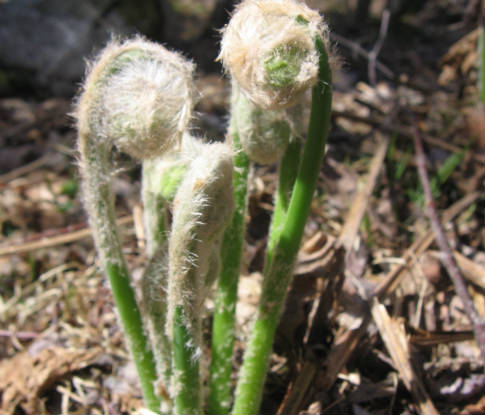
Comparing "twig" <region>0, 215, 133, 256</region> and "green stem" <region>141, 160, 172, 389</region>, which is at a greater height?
"twig" <region>0, 215, 133, 256</region>

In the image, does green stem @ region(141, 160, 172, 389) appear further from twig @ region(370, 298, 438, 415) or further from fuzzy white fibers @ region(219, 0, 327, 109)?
twig @ region(370, 298, 438, 415)

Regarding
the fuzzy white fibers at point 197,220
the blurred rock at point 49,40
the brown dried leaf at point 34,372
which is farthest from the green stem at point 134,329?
the blurred rock at point 49,40

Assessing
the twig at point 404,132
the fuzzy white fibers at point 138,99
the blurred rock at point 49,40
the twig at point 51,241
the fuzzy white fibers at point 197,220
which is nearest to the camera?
the fuzzy white fibers at point 197,220

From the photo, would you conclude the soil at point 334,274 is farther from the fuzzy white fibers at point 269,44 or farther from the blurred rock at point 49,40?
the blurred rock at point 49,40

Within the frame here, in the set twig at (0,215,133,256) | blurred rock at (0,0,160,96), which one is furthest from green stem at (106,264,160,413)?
blurred rock at (0,0,160,96)

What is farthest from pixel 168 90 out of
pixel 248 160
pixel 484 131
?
pixel 484 131

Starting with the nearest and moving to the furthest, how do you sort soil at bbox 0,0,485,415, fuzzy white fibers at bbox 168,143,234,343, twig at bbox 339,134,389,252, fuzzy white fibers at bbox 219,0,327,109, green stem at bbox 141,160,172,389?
fuzzy white fibers at bbox 219,0,327,109, fuzzy white fibers at bbox 168,143,234,343, green stem at bbox 141,160,172,389, soil at bbox 0,0,485,415, twig at bbox 339,134,389,252
